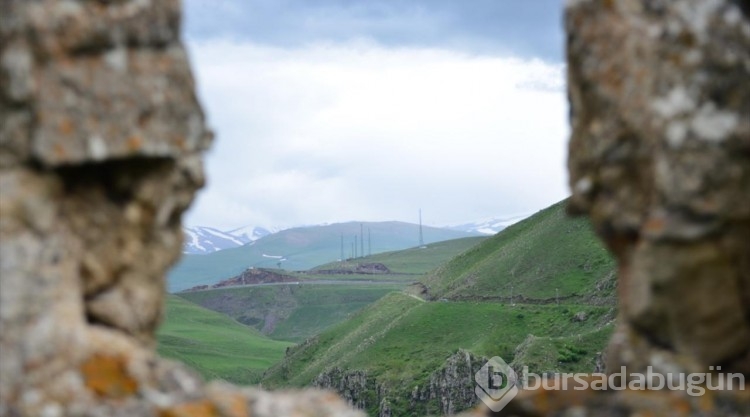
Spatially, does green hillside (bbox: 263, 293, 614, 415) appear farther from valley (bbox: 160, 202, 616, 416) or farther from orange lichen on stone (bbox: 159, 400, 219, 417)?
orange lichen on stone (bbox: 159, 400, 219, 417)

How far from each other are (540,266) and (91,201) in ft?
496

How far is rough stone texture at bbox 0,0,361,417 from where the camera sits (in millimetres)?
8805

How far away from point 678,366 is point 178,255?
17.4ft

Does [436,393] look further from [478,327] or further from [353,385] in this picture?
[478,327]

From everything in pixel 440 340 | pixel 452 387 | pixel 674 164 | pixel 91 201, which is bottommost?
pixel 452 387

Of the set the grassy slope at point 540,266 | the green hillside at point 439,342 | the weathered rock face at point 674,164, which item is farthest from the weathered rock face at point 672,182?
the grassy slope at point 540,266

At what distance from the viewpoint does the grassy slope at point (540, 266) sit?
14500cm

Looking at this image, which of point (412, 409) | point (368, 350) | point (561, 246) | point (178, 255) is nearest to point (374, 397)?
point (412, 409)

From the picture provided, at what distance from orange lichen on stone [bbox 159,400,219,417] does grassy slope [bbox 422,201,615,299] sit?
4904 inches

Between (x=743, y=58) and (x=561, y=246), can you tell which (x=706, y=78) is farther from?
(x=561, y=246)

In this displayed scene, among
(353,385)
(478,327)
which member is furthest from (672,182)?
(478,327)

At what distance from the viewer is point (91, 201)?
31.1ft

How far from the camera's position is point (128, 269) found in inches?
384

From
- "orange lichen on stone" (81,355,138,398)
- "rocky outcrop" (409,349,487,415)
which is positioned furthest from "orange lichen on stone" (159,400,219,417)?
"rocky outcrop" (409,349,487,415)
